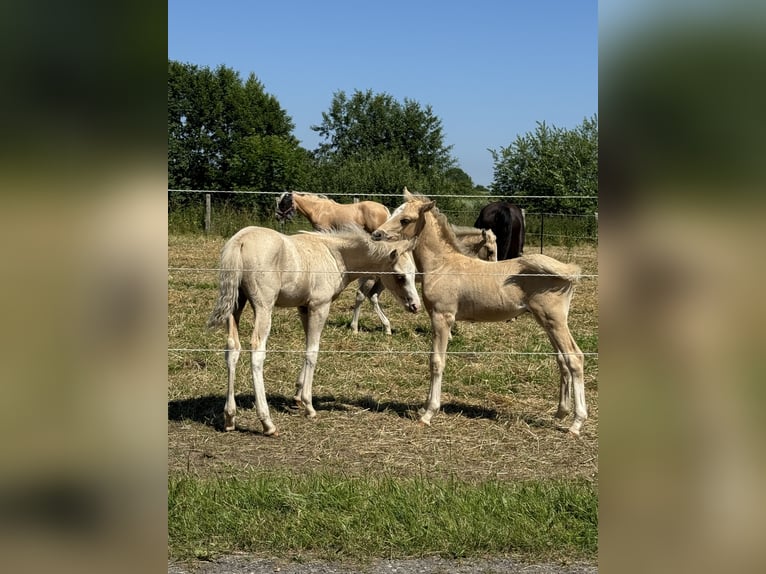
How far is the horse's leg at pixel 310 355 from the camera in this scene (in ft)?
21.4

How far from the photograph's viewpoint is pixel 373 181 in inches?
1512

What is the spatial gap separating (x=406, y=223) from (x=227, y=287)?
1790 millimetres

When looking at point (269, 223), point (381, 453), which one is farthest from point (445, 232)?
point (269, 223)

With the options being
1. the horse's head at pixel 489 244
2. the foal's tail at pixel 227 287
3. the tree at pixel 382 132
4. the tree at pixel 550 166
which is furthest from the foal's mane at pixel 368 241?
the tree at pixel 382 132

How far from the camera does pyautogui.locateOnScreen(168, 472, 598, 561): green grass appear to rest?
3.58 meters

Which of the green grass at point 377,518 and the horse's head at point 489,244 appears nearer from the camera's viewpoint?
the green grass at point 377,518

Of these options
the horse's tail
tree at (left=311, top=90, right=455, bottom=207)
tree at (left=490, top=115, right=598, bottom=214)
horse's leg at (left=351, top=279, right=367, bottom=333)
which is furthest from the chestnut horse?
tree at (left=311, top=90, right=455, bottom=207)

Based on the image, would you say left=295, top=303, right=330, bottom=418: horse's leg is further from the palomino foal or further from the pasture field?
the palomino foal

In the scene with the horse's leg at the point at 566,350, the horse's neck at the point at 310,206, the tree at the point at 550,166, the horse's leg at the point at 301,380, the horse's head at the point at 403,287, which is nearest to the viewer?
the horse's leg at the point at 566,350

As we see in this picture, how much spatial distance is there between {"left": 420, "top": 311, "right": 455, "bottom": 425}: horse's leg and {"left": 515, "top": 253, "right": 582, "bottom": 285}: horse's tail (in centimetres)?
76

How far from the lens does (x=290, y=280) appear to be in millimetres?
6379

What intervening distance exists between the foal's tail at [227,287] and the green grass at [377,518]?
1818mm

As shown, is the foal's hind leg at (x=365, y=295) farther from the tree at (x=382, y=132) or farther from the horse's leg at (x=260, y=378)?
the tree at (x=382, y=132)
